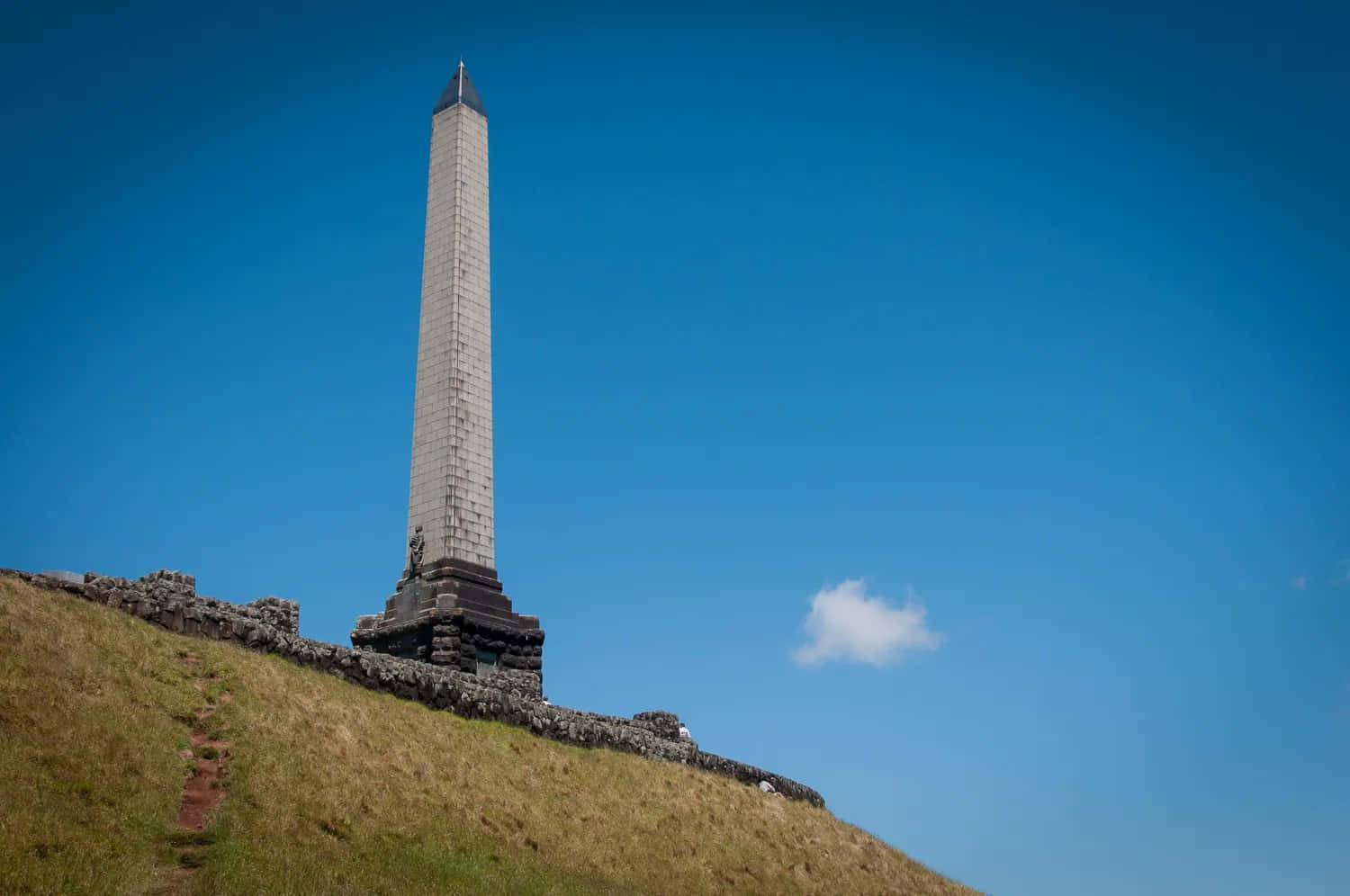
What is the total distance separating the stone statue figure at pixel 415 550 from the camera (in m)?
34.8

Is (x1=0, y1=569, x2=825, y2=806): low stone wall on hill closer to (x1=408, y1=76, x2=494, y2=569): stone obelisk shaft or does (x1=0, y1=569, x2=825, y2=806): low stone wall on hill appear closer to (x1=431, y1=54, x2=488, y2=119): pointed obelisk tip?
(x1=408, y1=76, x2=494, y2=569): stone obelisk shaft

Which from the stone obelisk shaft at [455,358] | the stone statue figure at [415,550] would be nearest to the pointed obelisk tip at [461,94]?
the stone obelisk shaft at [455,358]

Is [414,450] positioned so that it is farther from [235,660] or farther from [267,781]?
[267,781]

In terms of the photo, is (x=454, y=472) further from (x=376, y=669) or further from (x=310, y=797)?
(x=310, y=797)

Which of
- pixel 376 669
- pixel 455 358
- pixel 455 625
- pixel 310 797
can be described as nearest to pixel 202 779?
pixel 310 797

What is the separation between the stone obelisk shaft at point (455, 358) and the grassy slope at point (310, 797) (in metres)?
8.29

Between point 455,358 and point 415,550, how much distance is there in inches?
227

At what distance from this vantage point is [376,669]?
89.1ft

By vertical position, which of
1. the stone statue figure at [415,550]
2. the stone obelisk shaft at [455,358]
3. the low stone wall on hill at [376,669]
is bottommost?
the low stone wall on hill at [376,669]

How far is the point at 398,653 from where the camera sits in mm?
34469

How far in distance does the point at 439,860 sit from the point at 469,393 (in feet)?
61.1

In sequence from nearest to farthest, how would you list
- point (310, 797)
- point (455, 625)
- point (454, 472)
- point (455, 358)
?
point (310, 797)
point (455, 625)
point (454, 472)
point (455, 358)

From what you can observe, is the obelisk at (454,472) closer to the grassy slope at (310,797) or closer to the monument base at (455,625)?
the monument base at (455,625)

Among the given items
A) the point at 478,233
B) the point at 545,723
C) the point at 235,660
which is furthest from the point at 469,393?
the point at 235,660
